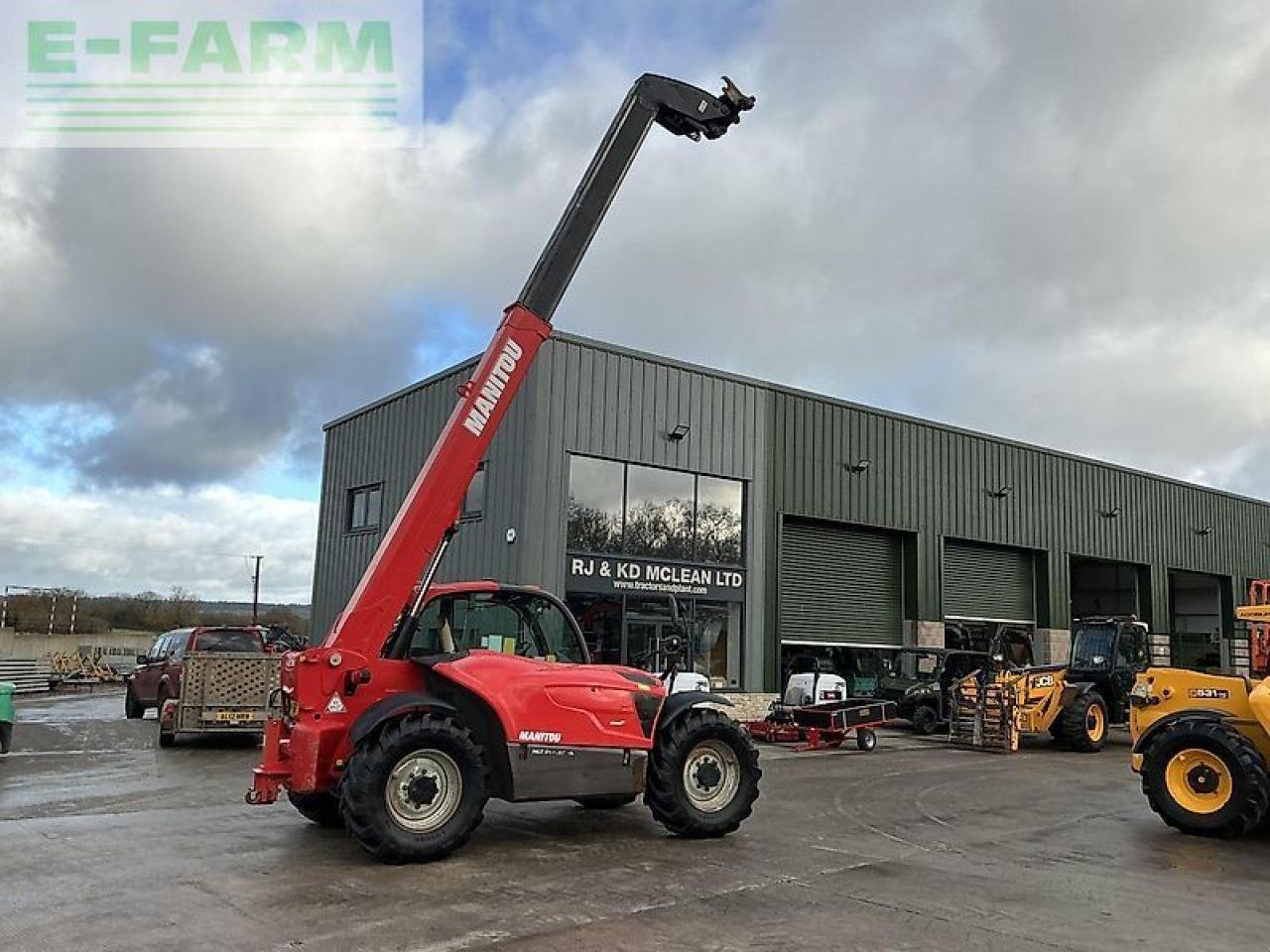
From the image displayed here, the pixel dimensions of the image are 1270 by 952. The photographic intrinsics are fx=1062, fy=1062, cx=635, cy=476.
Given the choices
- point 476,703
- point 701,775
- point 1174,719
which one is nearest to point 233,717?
point 476,703

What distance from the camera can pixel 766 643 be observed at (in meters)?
22.5

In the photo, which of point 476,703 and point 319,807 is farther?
point 319,807

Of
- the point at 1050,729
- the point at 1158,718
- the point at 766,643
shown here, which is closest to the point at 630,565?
the point at 766,643

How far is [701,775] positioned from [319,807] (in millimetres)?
3279

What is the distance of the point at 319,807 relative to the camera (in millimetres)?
9094

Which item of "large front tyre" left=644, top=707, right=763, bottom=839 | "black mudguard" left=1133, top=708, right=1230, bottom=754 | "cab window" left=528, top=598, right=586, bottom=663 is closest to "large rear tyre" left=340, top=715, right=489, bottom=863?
"cab window" left=528, top=598, right=586, bottom=663

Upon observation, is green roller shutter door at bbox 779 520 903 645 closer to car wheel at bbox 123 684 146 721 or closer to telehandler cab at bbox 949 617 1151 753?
telehandler cab at bbox 949 617 1151 753

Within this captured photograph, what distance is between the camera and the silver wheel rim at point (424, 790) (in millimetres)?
7691

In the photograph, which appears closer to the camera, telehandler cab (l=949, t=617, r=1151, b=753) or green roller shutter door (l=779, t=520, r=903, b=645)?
telehandler cab (l=949, t=617, r=1151, b=753)

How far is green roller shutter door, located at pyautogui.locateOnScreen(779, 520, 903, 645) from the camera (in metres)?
23.6

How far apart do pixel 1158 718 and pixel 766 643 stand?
12300 millimetres

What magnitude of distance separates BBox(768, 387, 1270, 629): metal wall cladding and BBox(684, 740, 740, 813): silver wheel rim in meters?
14.0

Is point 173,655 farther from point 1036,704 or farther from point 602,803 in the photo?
point 1036,704

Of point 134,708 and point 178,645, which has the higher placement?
point 178,645
